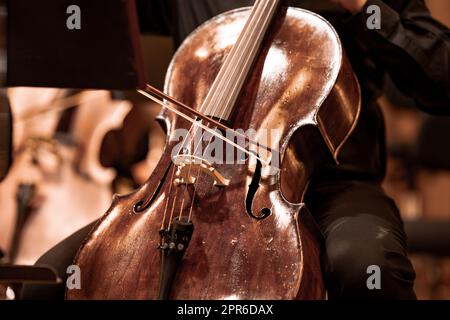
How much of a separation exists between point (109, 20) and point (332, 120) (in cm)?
45

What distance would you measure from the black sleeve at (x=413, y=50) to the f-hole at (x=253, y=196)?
0.42m

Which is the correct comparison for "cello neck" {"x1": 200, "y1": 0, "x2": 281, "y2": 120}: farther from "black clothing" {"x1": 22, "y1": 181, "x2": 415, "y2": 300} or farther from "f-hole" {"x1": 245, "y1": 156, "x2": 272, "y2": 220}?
"black clothing" {"x1": 22, "y1": 181, "x2": 415, "y2": 300}

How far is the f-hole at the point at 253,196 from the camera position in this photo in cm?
126

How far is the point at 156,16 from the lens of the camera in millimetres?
1929

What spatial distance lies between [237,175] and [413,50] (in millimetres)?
490

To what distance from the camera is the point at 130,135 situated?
239 cm

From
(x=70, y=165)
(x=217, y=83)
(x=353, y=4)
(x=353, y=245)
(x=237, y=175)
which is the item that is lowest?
(x=70, y=165)

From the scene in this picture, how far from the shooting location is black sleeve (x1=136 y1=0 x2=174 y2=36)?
1.89 metres

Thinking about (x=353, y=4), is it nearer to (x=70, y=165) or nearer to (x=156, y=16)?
(x=156, y=16)

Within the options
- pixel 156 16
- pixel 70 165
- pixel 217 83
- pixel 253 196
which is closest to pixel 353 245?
pixel 253 196

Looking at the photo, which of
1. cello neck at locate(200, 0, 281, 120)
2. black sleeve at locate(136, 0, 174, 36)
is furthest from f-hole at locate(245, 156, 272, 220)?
black sleeve at locate(136, 0, 174, 36)

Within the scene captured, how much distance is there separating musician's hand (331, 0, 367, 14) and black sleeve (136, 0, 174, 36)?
47 cm

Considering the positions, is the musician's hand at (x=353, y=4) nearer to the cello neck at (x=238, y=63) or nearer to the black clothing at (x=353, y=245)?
the cello neck at (x=238, y=63)

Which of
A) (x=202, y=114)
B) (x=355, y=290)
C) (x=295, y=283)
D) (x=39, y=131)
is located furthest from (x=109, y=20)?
(x=39, y=131)
